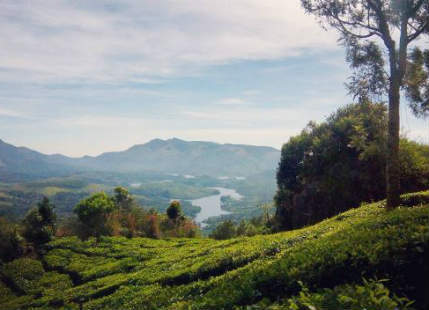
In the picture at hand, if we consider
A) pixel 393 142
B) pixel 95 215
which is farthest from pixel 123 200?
pixel 393 142

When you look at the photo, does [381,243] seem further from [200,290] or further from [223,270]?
[223,270]

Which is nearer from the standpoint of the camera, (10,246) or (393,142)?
(393,142)

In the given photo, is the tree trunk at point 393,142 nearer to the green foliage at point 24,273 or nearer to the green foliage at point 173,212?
the green foliage at point 24,273

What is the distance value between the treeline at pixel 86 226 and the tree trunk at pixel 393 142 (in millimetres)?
41866

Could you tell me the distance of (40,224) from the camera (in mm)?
50250

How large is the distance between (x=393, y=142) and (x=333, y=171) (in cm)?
2148

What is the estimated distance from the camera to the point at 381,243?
822 cm

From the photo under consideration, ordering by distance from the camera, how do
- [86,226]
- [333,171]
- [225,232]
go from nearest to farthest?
[333,171]
[86,226]
[225,232]

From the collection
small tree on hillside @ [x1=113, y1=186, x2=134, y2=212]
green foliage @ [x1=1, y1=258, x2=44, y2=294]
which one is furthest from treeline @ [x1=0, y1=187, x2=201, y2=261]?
small tree on hillside @ [x1=113, y1=186, x2=134, y2=212]

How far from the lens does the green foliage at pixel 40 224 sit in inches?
1921

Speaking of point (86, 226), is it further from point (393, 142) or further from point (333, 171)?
point (393, 142)

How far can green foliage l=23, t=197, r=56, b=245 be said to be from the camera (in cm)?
4878

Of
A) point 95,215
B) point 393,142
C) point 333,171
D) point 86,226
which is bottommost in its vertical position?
point 86,226

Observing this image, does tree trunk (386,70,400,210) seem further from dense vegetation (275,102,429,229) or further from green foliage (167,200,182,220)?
green foliage (167,200,182,220)
